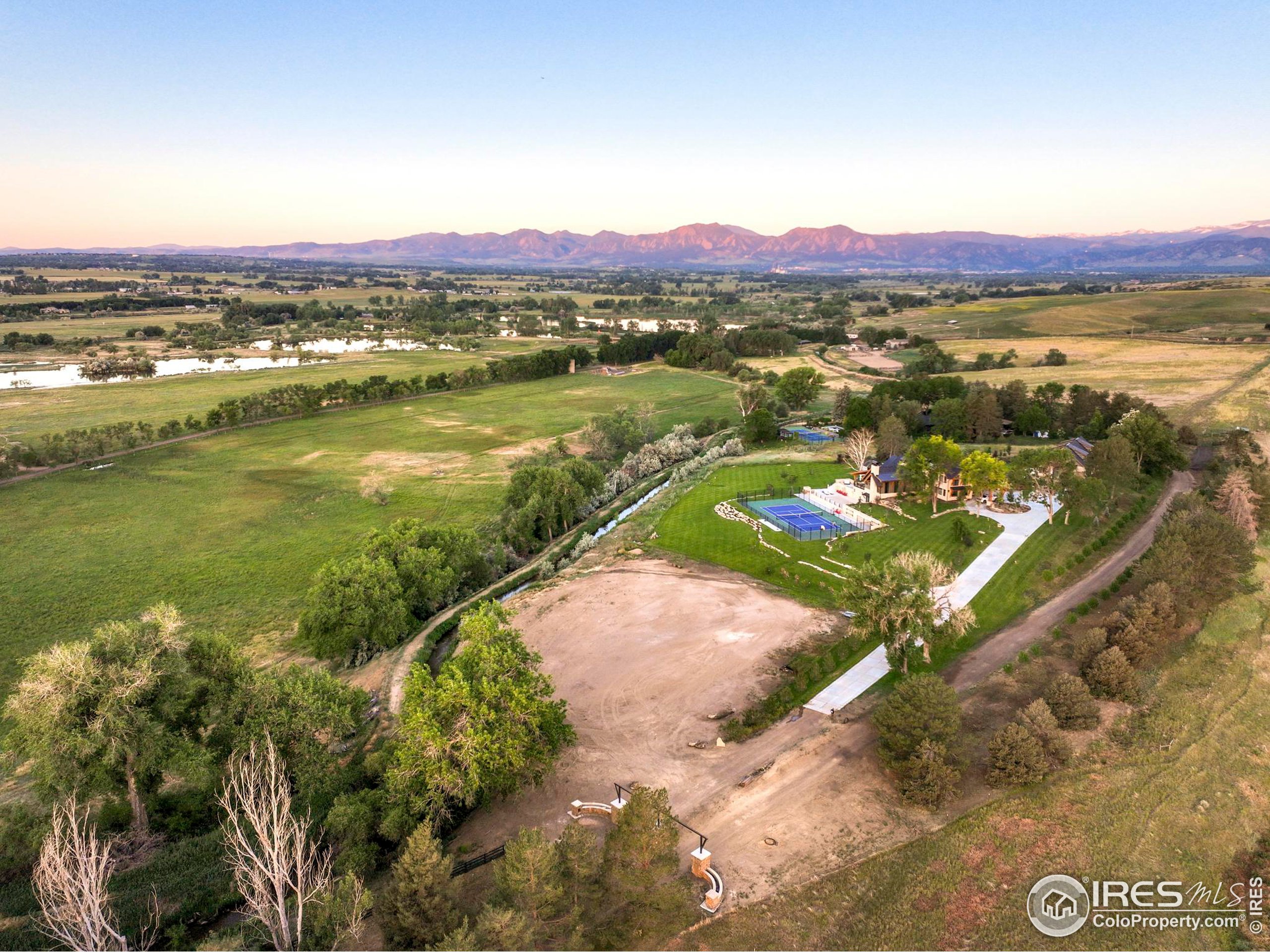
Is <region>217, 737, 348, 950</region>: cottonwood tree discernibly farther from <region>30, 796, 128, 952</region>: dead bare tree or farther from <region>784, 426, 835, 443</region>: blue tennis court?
<region>784, 426, 835, 443</region>: blue tennis court

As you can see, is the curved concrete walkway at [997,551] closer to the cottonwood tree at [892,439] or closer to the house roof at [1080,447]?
the house roof at [1080,447]

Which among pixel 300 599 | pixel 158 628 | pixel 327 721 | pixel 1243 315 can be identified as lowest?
pixel 300 599

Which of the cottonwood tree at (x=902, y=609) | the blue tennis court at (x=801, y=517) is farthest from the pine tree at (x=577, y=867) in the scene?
the blue tennis court at (x=801, y=517)

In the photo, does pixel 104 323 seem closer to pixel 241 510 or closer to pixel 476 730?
pixel 241 510

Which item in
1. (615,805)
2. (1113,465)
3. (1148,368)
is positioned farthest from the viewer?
(1148,368)

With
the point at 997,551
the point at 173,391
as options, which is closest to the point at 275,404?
the point at 173,391

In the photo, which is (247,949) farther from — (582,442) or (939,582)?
(582,442)

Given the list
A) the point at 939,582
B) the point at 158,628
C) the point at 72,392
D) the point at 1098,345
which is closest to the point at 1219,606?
the point at 939,582
